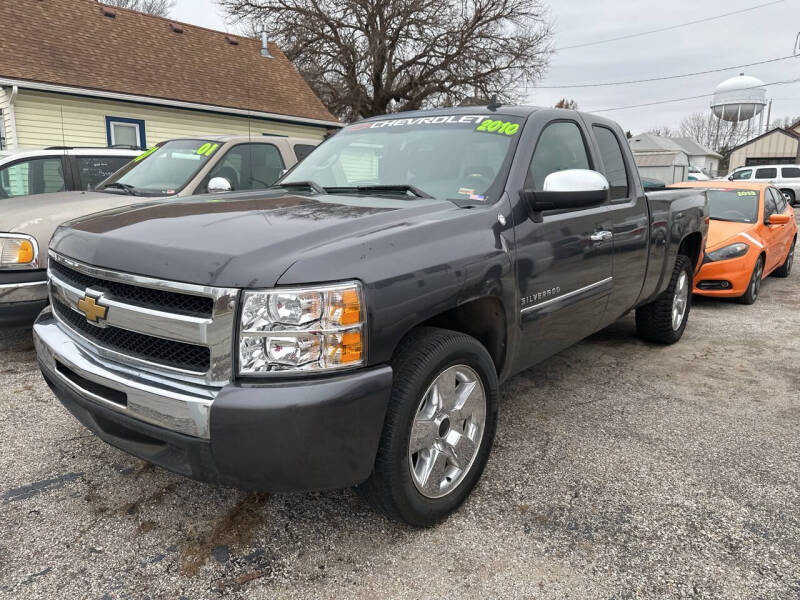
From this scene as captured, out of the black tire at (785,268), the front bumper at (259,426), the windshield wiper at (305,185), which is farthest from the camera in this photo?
the black tire at (785,268)

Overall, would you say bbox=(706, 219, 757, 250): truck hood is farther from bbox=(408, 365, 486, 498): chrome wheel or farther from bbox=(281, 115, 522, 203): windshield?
bbox=(408, 365, 486, 498): chrome wheel

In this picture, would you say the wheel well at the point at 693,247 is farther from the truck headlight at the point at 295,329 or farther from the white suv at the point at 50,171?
the white suv at the point at 50,171

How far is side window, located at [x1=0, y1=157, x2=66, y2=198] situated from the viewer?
5.92 m

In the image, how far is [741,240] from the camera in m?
7.05

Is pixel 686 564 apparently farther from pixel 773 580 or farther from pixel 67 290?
pixel 67 290

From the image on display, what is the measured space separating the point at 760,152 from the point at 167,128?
5193 cm

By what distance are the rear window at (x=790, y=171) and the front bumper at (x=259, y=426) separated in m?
30.1

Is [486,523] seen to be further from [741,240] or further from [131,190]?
[741,240]

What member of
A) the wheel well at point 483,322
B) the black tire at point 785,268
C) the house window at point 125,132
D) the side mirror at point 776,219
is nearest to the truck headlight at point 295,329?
the wheel well at point 483,322

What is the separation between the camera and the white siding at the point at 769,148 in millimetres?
49406

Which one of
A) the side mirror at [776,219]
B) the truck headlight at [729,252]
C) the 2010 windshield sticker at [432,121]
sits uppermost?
the 2010 windshield sticker at [432,121]

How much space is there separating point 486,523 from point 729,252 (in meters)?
5.77

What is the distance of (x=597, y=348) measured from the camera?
5.22 m

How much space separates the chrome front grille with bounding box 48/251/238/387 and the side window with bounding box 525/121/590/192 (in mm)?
1756
